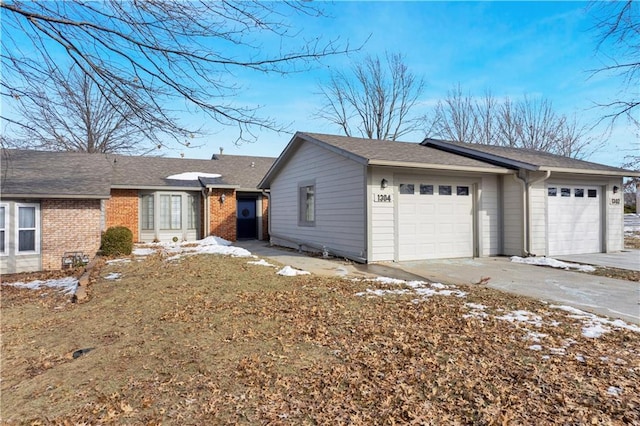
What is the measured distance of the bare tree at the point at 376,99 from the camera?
2666 centimetres

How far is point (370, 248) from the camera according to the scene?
938 cm

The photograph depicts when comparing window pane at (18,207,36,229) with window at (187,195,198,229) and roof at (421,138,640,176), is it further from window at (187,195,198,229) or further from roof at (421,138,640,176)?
roof at (421,138,640,176)

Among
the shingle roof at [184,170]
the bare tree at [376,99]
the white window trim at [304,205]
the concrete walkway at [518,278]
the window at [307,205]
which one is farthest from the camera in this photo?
the bare tree at [376,99]

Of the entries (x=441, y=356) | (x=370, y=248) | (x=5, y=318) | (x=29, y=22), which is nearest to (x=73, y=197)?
(x=5, y=318)

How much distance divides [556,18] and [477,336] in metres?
7.51

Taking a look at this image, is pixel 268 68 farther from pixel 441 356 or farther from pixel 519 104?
pixel 519 104

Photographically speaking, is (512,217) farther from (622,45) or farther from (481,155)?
(622,45)

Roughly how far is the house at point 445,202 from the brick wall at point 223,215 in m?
5.05

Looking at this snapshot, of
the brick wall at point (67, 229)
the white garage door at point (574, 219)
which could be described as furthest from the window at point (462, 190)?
the brick wall at point (67, 229)

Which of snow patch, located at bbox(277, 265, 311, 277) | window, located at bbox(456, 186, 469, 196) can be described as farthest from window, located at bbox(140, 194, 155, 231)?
window, located at bbox(456, 186, 469, 196)

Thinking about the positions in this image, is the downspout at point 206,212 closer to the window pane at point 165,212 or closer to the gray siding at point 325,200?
the window pane at point 165,212

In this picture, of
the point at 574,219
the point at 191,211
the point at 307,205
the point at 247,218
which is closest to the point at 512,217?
the point at 574,219

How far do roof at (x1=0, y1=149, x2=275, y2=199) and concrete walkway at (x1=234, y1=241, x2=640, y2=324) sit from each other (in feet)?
22.0

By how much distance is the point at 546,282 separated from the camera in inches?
285
